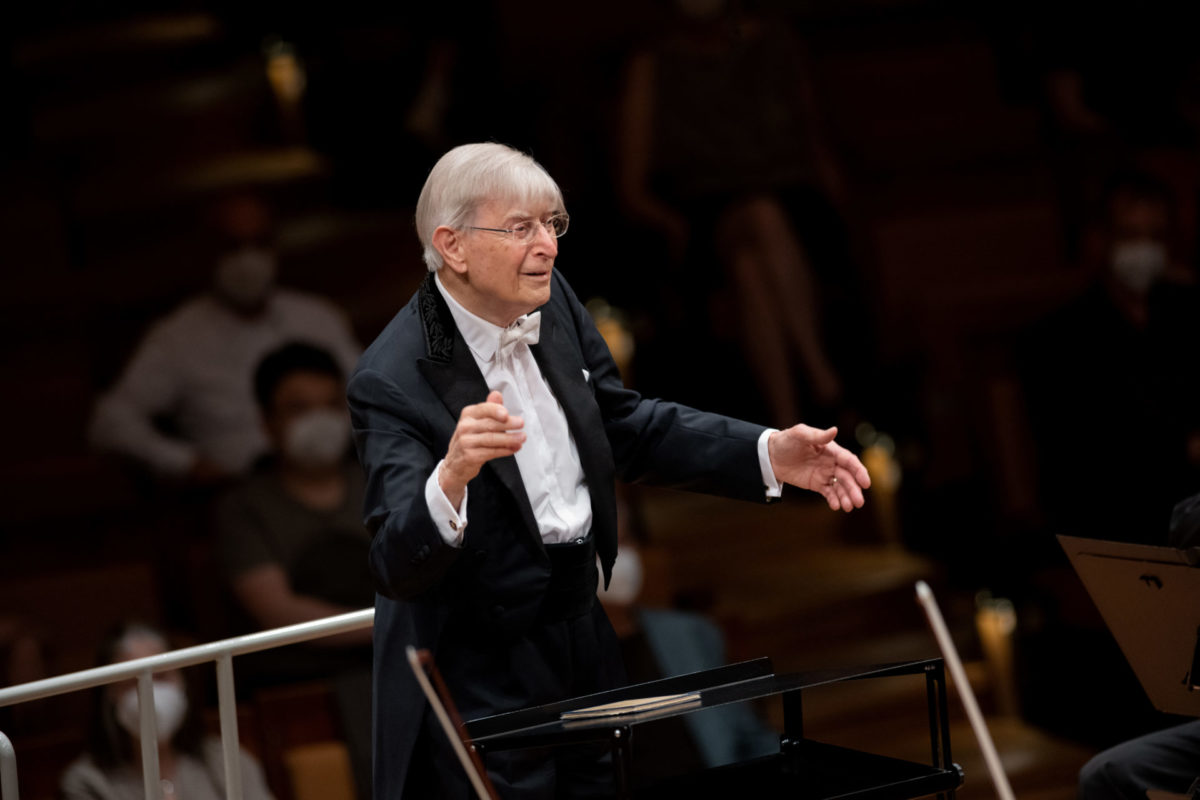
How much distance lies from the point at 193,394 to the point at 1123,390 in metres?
2.76

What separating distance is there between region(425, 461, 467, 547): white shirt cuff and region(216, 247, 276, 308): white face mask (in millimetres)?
3088

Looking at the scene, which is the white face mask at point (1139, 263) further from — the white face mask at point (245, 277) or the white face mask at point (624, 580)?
the white face mask at point (245, 277)

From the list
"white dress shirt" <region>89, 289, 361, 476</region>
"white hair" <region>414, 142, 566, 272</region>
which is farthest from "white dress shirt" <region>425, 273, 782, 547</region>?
"white dress shirt" <region>89, 289, 361, 476</region>

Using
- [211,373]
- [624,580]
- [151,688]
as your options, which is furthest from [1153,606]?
[211,373]

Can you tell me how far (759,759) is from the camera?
1.96 meters

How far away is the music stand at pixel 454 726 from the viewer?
5.22 feet

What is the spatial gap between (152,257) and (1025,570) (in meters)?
3.28

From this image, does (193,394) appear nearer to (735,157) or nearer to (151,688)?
(735,157)

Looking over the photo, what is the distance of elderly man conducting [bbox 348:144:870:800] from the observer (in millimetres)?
1871

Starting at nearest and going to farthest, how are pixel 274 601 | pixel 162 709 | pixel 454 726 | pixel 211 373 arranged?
1. pixel 454 726
2. pixel 162 709
3. pixel 274 601
4. pixel 211 373

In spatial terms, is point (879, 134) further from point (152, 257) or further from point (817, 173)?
point (152, 257)

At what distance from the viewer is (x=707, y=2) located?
16.9 ft

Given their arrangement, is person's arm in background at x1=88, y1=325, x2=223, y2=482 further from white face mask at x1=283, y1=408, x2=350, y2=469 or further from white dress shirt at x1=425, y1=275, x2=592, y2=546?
white dress shirt at x1=425, y1=275, x2=592, y2=546

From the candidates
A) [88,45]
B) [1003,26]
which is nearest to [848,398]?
[1003,26]
